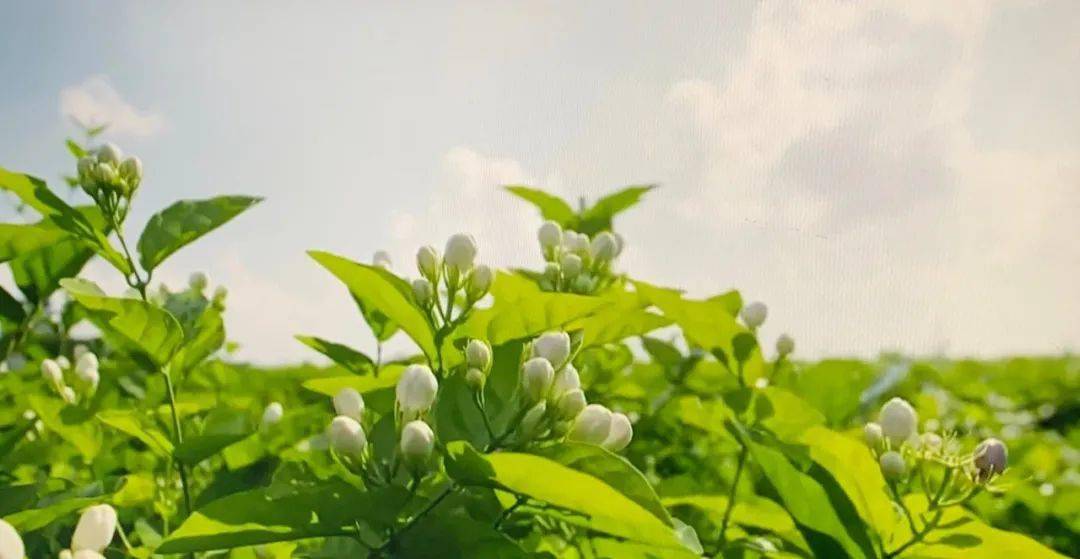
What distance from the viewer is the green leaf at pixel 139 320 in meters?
1.25

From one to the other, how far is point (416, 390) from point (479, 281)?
0.27 meters

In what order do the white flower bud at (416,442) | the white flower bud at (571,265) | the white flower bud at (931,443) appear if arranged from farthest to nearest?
1. the white flower bud at (571,265)
2. the white flower bud at (931,443)
3. the white flower bud at (416,442)

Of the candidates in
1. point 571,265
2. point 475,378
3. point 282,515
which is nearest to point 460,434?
point 475,378

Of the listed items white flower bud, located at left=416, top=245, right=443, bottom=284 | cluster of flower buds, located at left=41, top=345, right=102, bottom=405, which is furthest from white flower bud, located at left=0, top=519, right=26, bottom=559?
cluster of flower buds, located at left=41, top=345, right=102, bottom=405

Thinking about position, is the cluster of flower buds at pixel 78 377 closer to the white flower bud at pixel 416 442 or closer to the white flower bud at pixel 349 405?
the white flower bud at pixel 349 405

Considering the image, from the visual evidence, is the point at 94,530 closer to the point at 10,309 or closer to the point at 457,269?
the point at 457,269

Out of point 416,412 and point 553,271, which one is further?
point 553,271

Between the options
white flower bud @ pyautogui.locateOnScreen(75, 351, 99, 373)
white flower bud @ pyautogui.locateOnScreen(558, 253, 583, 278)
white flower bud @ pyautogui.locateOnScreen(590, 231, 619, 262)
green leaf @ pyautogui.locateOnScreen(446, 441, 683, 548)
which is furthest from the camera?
white flower bud @ pyautogui.locateOnScreen(75, 351, 99, 373)

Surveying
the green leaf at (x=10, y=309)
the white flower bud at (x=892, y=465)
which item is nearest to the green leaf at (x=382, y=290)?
the white flower bud at (x=892, y=465)

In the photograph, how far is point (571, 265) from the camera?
4.84 feet

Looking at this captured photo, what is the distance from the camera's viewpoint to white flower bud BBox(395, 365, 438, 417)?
3.16ft

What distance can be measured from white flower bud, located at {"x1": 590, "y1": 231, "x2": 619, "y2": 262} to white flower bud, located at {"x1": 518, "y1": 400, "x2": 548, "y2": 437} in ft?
1.96

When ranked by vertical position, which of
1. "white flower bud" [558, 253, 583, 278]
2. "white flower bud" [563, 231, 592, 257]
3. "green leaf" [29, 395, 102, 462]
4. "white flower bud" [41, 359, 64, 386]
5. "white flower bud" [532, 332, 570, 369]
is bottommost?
"green leaf" [29, 395, 102, 462]

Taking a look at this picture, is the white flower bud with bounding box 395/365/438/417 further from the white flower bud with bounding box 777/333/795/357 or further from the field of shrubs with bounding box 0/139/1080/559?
the white flower bud with bounding box 777/333/795/357
